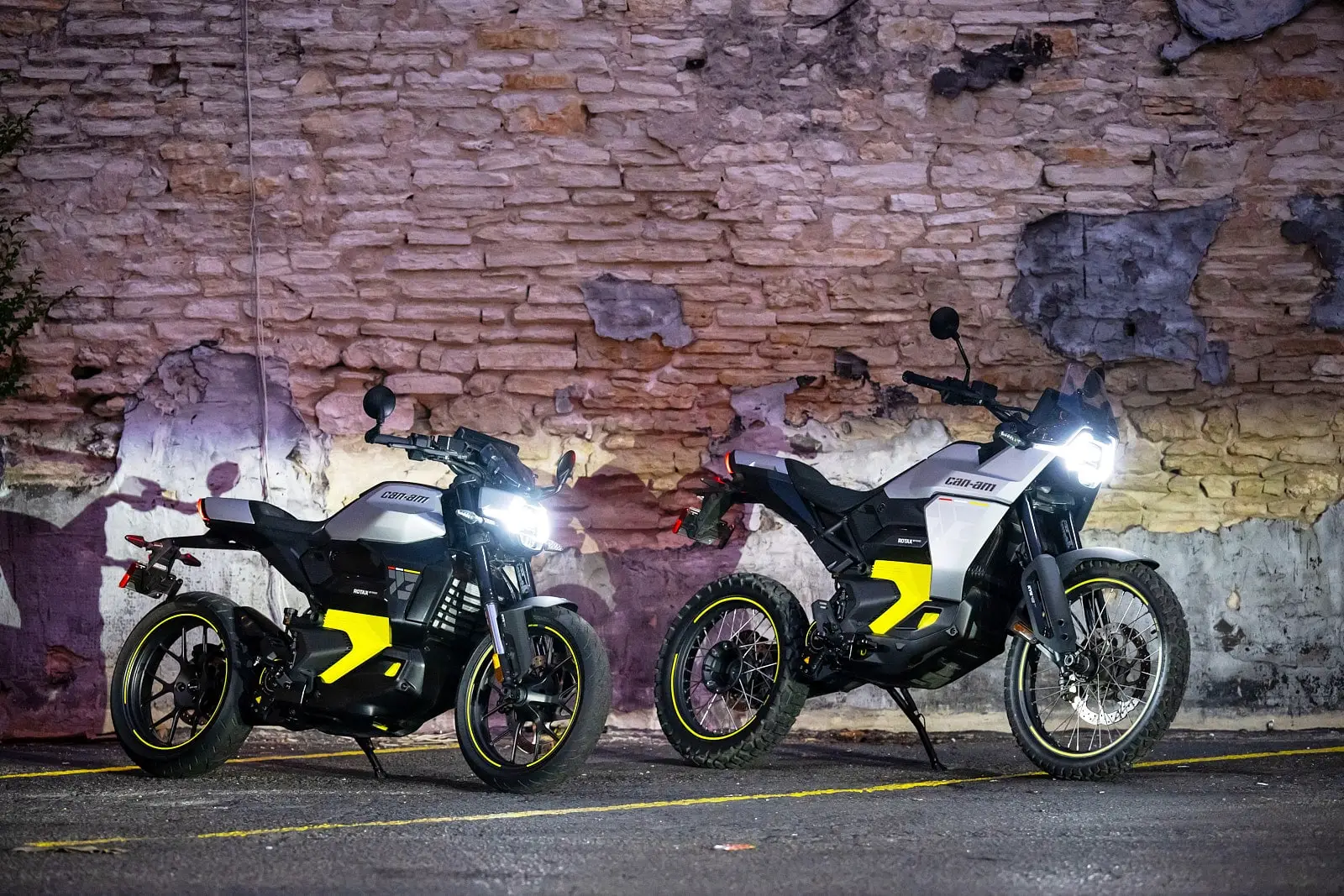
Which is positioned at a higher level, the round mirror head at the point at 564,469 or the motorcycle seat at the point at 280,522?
the round mirror head at the point at 564,469

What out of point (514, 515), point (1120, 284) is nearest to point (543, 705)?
point (514, 515)

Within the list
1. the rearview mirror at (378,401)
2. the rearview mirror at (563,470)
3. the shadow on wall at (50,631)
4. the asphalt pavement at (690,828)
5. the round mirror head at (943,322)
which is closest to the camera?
the asphalt pavement at (690,828)

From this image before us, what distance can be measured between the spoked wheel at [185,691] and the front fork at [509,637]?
95cm

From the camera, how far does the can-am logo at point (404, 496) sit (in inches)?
209

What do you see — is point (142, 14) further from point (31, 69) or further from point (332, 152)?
point (332, 152)

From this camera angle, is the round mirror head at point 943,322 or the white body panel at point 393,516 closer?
the white body panel at point 393,516

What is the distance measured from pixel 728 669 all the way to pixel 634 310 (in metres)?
1.80

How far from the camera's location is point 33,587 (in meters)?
6.66

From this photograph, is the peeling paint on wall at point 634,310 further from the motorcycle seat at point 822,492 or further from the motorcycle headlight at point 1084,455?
the motorcycle headlight at point 1084,455

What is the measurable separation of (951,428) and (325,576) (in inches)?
110

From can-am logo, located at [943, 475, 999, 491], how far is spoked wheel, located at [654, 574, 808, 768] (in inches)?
27.8

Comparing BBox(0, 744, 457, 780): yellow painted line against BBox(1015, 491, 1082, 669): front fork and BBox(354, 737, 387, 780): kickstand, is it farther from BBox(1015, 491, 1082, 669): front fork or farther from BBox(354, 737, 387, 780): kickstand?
BBox(1015, 491, 1082, 669): front fork

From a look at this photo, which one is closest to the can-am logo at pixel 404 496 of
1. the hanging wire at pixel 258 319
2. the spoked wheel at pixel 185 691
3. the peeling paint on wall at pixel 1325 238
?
the spoked wheel at pixel 185 691

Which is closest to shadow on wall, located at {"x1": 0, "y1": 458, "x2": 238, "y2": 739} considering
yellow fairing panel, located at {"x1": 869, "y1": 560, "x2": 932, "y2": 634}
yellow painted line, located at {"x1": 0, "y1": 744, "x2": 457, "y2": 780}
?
yellow painted line, located at {"x1": 0, "y1": 744, "x2": 457, "y2": 780}
